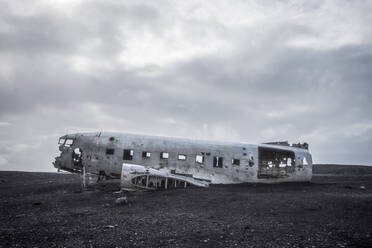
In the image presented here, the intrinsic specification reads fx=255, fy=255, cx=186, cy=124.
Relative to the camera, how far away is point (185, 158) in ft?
68.0

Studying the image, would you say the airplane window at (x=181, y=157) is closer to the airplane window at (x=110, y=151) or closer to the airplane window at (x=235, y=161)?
the airplane window at (x=235, y=161)

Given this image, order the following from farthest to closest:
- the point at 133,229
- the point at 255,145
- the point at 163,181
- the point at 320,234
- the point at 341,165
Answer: the point at 341,165, the point at 255,145, the point at 163,181, the point at 133,229, the point at 320,234

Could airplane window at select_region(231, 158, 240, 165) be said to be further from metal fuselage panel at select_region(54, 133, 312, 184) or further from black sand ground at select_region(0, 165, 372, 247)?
black sand ground at select_region(0, 165, 372, 247)

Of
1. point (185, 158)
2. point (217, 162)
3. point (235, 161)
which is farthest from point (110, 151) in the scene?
point (235, 161)

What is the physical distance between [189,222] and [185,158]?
11005 millimetres

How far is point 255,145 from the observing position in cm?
2212

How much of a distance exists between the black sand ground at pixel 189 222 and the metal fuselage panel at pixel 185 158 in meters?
4.99

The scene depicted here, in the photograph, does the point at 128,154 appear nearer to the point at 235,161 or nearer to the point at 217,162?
the point at 217,162

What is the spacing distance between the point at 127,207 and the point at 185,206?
297cm

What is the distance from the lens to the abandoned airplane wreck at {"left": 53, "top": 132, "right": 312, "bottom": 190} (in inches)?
810

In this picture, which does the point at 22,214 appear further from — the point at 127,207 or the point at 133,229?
the point at 133,229

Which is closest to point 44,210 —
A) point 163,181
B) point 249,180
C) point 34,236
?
point 34,236

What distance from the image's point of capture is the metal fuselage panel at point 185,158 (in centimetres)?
2059

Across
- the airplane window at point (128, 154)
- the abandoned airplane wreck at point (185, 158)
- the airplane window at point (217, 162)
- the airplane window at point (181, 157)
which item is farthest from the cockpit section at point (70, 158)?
the airplane window at point (217, 162)
